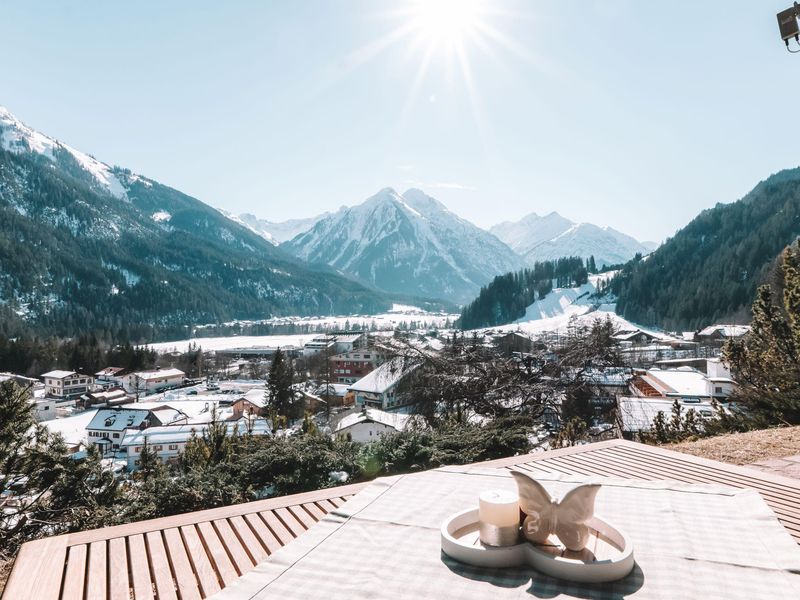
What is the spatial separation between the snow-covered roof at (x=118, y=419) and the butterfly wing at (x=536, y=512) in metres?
51.2

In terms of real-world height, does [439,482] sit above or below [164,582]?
above

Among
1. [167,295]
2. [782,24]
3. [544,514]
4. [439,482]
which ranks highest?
[167,295]

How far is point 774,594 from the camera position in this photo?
157cm

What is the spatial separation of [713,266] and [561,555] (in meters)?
135

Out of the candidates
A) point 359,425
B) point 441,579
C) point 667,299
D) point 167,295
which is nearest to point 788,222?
point 667,299

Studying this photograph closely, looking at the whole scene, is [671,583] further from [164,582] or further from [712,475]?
[712,475]

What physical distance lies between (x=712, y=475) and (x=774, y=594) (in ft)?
11.4

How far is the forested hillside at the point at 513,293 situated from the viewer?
454 feet

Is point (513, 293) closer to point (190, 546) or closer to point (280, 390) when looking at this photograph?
Answer: point (280, 390)

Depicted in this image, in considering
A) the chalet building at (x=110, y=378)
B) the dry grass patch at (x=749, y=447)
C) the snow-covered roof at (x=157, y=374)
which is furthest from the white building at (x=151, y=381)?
the dry grass patch at (x=749, y=447)

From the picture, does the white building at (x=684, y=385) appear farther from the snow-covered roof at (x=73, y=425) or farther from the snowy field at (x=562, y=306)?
the snowy field at (x=562, y=306)

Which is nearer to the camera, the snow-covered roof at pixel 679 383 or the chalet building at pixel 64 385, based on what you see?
the snow-covered roof at pixel 679 383

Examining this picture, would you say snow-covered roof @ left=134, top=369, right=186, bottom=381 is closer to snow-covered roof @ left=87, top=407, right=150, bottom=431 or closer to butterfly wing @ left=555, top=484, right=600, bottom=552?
snow-covered roof @ left=87, top=407, right=150, bottom=431

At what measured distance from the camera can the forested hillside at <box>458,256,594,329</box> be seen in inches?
5448
